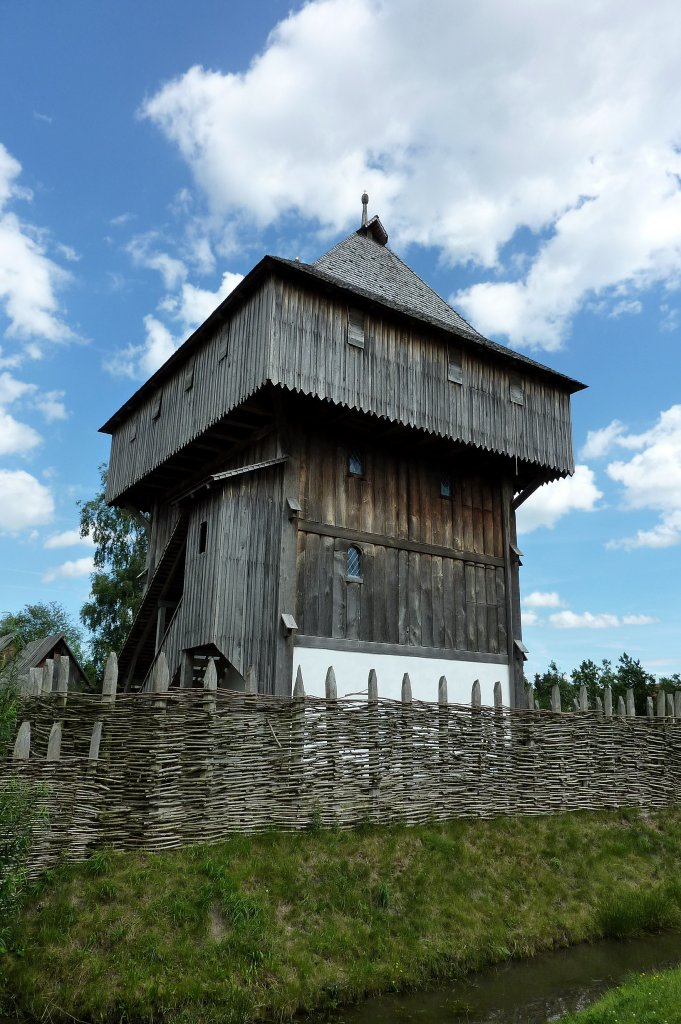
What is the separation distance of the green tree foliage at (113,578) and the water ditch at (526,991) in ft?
78.1

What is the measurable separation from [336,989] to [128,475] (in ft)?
45.2

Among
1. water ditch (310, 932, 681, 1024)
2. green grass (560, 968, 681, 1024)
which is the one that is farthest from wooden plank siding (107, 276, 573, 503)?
green grass (560, 968, 681, 1024)

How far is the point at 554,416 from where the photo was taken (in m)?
17.9

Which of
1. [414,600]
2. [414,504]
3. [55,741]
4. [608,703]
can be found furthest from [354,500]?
[55,741]

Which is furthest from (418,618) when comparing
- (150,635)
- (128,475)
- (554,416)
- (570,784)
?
(128,475)

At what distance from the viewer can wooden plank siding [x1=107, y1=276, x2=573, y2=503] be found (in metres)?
14.1

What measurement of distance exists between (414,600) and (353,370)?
462 cm

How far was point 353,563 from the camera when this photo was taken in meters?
15.2

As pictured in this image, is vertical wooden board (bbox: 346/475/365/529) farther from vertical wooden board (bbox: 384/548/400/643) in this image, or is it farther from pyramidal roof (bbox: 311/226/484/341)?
pyramidal roof (bbox: 311/226/484/341)

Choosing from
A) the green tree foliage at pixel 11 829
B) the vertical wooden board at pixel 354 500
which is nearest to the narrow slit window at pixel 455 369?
the vertical wooden board at pixel 354 500

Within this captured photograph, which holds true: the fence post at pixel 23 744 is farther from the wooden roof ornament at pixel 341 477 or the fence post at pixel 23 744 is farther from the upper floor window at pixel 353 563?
the upper floor window at pixel 353 563

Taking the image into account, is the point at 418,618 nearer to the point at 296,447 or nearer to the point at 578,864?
the point at 296,447

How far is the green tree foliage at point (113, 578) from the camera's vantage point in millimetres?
31359

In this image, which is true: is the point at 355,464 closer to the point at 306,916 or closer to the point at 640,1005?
the point at 306,916
